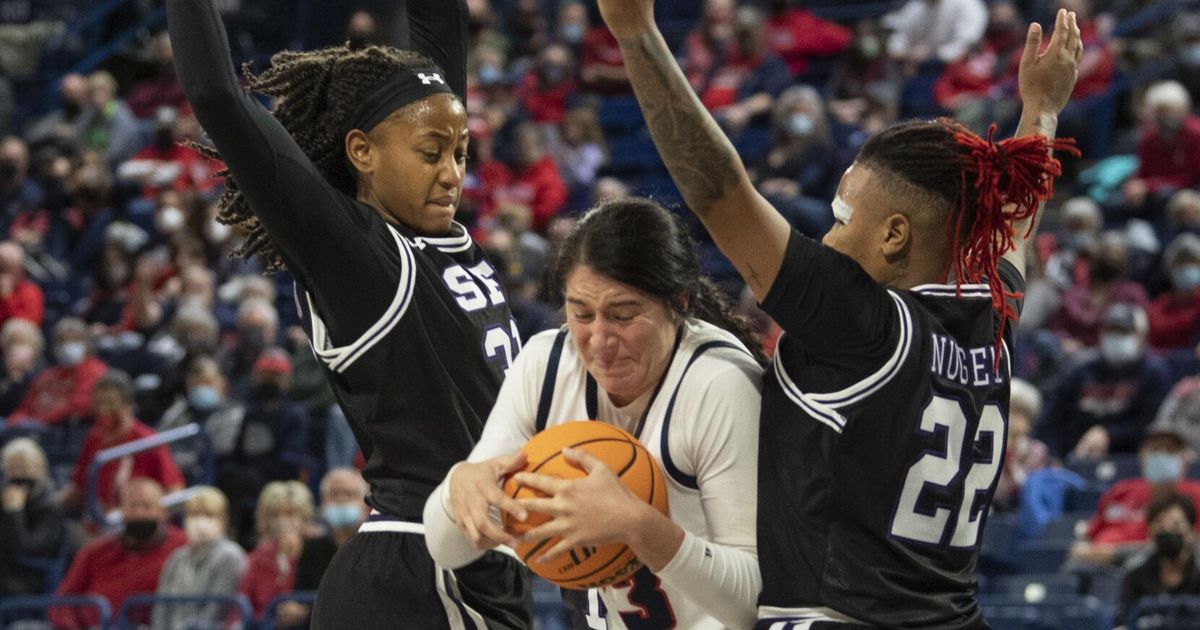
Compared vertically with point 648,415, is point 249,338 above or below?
below

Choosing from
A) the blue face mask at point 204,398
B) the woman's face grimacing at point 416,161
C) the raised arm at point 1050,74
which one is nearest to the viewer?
the woman's face grimacing at point 416,161

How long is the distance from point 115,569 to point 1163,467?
215 inches

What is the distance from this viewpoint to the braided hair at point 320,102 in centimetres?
382

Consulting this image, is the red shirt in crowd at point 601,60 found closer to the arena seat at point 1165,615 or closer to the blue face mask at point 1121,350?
the blue face mask at point 1121,350

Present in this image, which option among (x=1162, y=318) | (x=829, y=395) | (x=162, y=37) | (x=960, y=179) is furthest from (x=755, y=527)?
(x=162, y=37)

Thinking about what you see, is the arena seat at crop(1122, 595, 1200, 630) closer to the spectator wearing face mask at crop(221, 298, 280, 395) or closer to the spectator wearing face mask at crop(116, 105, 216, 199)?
the spectator wearing face mask at crop(221, 298, 280, 395)

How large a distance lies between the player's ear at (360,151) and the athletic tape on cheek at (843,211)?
1.04 m

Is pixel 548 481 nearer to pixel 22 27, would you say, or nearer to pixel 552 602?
pixel 552 602

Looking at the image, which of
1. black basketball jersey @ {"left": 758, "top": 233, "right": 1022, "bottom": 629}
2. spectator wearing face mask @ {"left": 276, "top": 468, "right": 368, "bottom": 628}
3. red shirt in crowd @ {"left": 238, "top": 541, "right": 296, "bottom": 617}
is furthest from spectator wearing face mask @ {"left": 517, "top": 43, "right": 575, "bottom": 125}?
black basketball jersey @ {"left": 758, "top": 233, "right": 1022, "bottom": 629}

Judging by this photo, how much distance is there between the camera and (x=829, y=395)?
3.05 meters

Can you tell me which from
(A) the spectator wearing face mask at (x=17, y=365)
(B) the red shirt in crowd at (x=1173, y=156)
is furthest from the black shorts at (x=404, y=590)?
(A) the spectator wearing face mask at (x=17, y=365)

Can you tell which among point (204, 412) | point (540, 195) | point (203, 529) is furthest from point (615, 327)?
point (540, 195)

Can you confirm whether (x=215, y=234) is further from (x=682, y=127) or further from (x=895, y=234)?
(x=682, y=127)

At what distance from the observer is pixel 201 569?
30.6 feet
